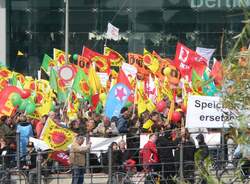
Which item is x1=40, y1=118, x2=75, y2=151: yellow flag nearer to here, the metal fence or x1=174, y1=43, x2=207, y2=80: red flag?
the metal fence

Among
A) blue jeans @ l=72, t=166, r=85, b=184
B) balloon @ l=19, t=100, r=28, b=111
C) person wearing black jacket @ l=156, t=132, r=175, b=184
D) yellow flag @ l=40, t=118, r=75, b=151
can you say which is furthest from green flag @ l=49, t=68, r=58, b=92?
person wearing black jacket @ l=156, t=132, r=175, b=184

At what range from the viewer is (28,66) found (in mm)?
46938

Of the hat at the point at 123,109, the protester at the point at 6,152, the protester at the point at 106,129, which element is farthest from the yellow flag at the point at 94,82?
the protester at the point at 6,152

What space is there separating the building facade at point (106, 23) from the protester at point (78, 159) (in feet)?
104

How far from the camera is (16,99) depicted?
2247 centimetres

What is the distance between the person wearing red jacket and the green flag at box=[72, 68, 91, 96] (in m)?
11.8

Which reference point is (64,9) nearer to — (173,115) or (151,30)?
(151,30)

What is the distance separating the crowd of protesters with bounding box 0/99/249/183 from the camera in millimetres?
14016

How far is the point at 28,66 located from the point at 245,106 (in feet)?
142

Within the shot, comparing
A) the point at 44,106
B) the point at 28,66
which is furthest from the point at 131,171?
the point at 28,66

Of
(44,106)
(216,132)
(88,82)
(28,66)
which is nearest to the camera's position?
(216,132)

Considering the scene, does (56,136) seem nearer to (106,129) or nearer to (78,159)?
(106,129)

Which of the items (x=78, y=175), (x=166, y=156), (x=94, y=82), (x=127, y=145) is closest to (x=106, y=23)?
(x=94, y=82)

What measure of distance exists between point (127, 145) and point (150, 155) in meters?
2.20
